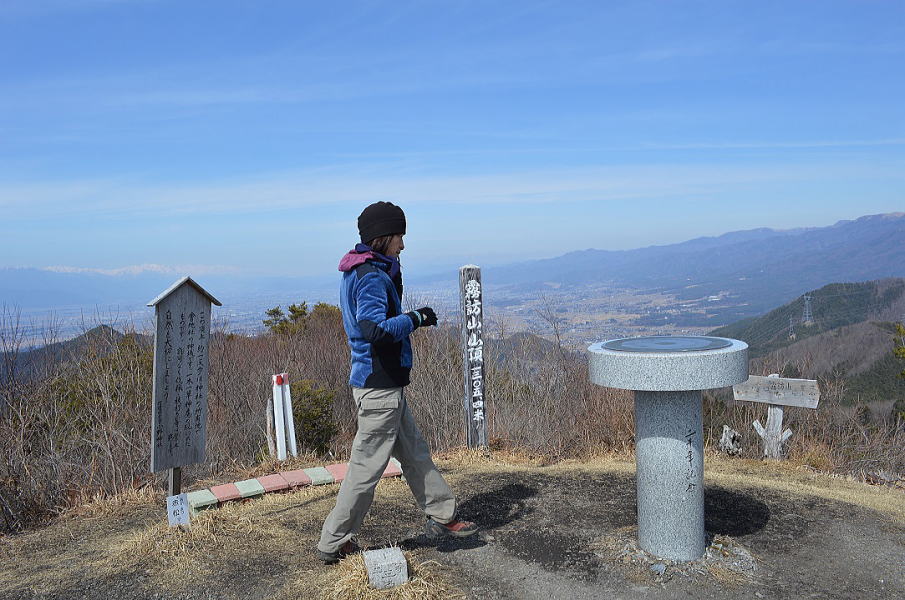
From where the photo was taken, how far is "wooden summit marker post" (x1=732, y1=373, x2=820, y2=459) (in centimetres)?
675

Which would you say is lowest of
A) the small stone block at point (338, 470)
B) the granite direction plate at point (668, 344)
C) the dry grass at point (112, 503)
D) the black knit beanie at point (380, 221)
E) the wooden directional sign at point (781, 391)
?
the dry grass at point (112, 503)

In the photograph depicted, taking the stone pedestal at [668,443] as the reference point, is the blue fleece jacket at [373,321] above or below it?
above

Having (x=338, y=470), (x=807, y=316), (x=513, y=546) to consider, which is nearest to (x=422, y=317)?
(x=513, y=546)

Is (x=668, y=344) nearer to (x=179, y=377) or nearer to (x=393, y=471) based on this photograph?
(x=393, y=471)

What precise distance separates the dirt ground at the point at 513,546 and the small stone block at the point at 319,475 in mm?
206

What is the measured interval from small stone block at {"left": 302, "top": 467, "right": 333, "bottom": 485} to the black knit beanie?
2655 millimetres

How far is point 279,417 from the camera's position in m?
6.82

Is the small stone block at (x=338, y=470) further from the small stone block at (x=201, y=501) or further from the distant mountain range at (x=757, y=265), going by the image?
the distant mountain range at (x=757, y=265)

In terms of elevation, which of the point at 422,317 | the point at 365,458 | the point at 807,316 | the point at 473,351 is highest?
the point at 422,317

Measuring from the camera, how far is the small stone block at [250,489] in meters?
5.33

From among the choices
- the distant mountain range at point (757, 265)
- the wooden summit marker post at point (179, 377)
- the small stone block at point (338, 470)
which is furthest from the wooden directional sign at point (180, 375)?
the distant mountain range at point (757, 265)

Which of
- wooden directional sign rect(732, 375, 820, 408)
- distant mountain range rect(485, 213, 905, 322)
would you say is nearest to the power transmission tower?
distant mountain range rect(485, 213, 905, 322)

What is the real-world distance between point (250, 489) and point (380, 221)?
2766 millimetres

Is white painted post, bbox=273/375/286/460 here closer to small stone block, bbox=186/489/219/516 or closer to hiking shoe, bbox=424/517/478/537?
small stone block, bbox=186/489/219/516
